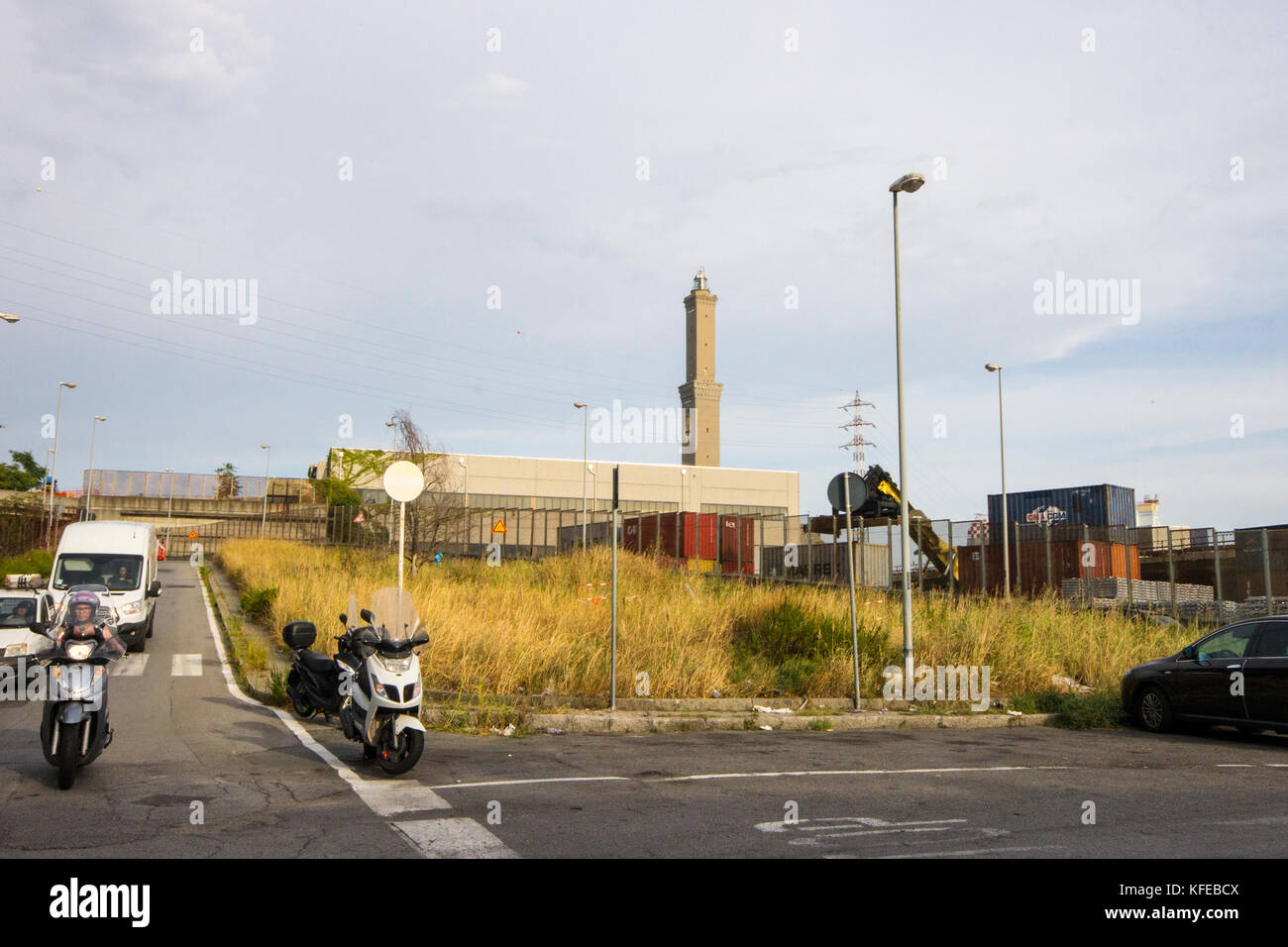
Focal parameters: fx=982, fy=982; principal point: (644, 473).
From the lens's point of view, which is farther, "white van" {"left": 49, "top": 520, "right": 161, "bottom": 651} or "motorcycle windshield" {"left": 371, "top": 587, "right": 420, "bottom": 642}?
"white van" {"left": 49, "top": 520, "right": 161, "bottom": 651}

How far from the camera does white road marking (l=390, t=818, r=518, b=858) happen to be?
18.7 feet

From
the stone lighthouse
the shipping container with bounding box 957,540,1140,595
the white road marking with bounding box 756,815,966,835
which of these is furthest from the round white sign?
the stone lighthouse

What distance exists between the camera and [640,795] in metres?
7.52

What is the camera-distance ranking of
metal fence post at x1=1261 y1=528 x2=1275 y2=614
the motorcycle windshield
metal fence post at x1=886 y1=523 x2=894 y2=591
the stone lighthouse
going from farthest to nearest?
the stone lighthouse → metal fence post at x1=886 y1=523 x2=894 y2=591 → metal fence post at x1=1261 y1=528 x2=1275 y2=614 → the motorcycle windshield

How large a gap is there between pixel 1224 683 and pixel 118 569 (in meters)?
18.4

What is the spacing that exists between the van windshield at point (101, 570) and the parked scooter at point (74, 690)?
11.8 meters

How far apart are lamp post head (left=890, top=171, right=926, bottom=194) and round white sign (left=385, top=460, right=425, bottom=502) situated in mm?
8463

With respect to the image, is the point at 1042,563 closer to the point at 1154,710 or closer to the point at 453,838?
the point at 1154,710

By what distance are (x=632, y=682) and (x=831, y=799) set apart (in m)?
5.99

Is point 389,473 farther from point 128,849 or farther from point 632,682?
point 128,849

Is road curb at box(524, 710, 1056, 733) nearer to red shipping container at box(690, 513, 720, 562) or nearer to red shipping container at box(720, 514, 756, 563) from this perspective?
red shipping container at box(720, 514, 756, 563)

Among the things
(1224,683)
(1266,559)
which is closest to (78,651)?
(1224,683)
